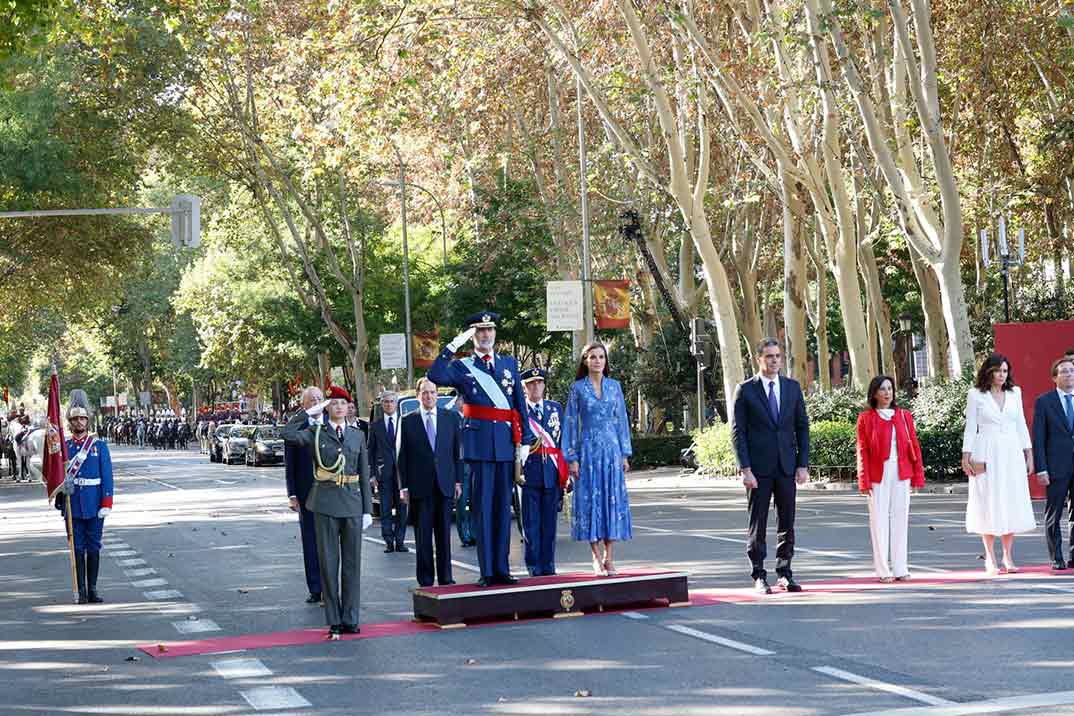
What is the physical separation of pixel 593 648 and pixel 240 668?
2.27 metres

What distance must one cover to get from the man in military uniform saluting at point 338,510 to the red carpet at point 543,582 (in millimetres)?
241

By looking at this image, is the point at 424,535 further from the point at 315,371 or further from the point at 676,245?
the point at 315,371

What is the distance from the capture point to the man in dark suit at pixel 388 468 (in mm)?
17953

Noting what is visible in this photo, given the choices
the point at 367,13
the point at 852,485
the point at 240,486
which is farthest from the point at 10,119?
the point at 852,485

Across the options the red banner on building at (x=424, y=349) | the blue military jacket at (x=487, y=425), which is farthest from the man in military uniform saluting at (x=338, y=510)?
the red banner on building at (x=424, y=349)

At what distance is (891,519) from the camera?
13922 mm

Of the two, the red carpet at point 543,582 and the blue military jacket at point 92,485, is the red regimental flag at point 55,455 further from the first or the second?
the red carpet at point 543,582

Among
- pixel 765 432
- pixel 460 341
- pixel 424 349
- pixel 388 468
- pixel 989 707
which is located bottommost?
pixel 989 707

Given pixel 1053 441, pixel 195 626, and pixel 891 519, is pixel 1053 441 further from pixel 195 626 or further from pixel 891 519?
pixel 195 626

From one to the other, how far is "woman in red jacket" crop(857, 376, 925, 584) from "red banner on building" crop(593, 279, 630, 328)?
24.2 metres

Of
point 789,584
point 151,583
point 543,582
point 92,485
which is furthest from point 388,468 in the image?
point 789,584


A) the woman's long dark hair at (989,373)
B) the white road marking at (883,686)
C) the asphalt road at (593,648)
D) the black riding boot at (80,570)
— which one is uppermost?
the woman's long dark hair at (989,373)

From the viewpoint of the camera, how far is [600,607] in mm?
12742

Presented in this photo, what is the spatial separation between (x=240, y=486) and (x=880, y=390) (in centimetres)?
2793
